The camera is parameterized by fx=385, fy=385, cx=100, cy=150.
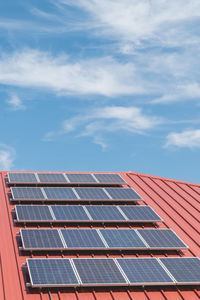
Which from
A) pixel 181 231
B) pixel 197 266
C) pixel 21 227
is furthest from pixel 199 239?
pixel 21 227

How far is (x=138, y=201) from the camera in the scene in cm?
2881

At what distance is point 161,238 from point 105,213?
4.24 m

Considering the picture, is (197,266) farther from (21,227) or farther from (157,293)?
(21,227)

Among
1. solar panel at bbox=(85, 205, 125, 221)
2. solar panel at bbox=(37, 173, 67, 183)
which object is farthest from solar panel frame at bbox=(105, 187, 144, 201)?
solar panel at bbox=(37, 173, 67, 183)

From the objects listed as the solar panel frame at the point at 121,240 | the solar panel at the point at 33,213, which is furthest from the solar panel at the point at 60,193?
the solar panel frame at the point at 121,240

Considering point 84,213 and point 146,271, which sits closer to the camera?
point 146,271

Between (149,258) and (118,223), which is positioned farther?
(118,223)

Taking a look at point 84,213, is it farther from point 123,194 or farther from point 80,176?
point 80,176

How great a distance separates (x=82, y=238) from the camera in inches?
850

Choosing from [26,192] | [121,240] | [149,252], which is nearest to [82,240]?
[121,240]

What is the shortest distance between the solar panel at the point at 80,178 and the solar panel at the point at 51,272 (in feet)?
40.8

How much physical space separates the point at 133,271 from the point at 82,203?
29.7 ft

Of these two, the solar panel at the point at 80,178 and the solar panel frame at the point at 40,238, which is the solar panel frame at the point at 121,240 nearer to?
the solar panel frame at the point at 40,238

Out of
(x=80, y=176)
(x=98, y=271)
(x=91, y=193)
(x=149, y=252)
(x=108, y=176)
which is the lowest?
(x=98, y=271)
